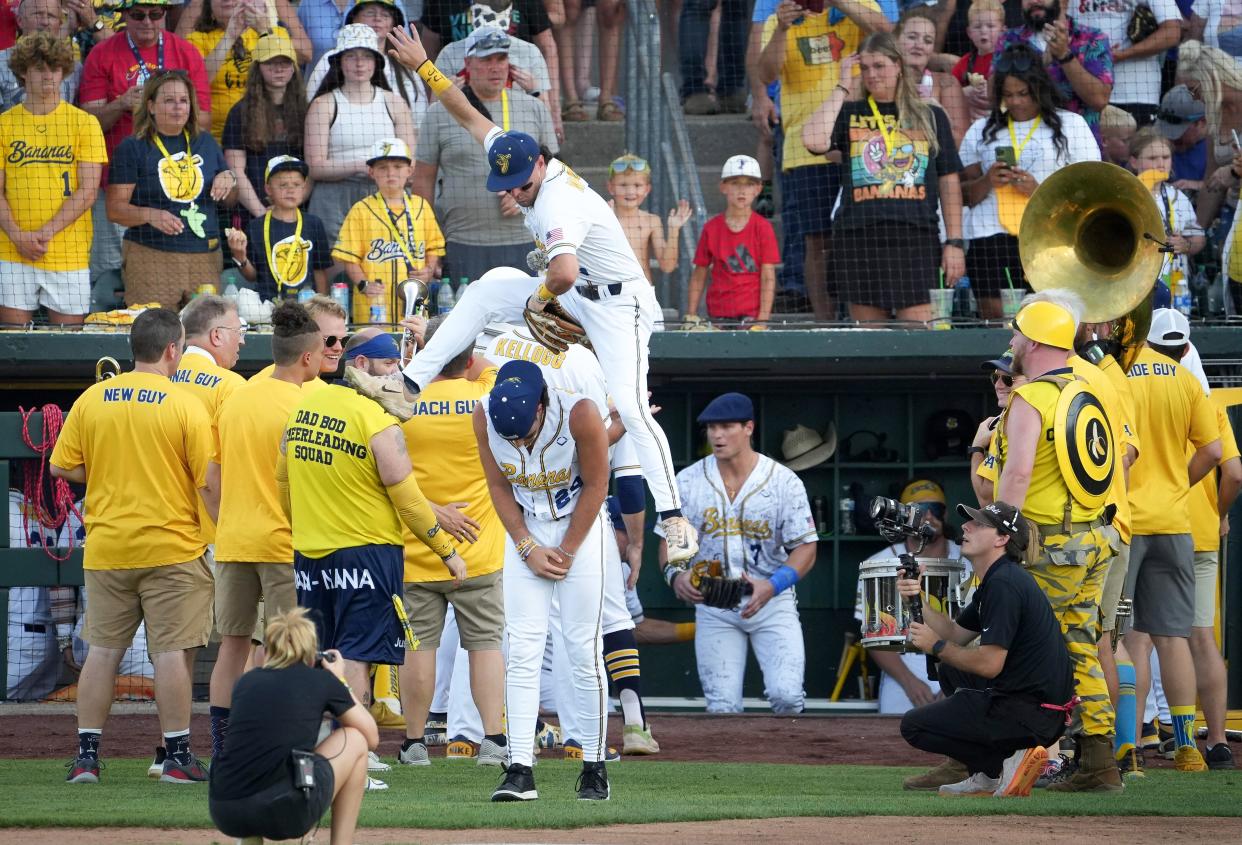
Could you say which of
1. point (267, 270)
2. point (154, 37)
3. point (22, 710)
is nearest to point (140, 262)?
point (267, 270)

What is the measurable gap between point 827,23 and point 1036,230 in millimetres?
3783

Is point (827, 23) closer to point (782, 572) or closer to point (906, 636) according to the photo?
point (782, 572)

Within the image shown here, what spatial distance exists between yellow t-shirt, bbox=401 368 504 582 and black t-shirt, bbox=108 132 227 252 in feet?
12.3

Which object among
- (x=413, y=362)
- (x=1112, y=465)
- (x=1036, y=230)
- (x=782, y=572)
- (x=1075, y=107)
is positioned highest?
(x=1075, y=107)

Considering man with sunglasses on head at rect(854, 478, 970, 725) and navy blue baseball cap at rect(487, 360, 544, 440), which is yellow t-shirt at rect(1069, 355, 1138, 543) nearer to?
navy blue baseball cap at rect(487, 360, 544, 440)

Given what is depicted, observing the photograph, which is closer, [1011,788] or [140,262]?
[1011,788]

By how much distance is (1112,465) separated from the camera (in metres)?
7.07

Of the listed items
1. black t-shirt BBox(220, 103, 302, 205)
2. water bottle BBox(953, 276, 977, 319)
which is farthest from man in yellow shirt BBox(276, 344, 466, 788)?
water bottle BBox(953, 276, 977, 319)

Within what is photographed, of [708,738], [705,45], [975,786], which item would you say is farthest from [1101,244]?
[705,45]

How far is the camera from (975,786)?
6.95m

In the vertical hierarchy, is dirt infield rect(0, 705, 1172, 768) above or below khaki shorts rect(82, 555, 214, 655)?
below

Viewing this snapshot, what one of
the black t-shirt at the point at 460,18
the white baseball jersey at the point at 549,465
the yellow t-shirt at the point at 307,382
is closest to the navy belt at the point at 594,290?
the white baseball jersey at the point at 549,465

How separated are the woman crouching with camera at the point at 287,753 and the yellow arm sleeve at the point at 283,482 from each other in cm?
225

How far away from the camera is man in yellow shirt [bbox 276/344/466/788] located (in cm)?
682
